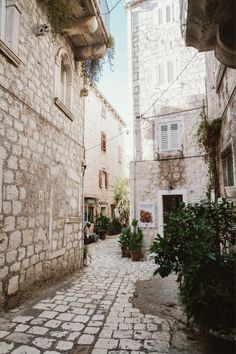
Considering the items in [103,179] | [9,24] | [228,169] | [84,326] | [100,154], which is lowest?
[84,326]

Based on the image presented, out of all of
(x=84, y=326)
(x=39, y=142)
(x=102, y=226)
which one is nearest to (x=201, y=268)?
(x=84, y=326)

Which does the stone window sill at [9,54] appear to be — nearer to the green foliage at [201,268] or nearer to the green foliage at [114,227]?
the green foliage at [201,268]

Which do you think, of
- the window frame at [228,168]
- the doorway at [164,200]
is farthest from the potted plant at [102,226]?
the window frame at [228,168]

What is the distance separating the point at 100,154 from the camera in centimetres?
1636

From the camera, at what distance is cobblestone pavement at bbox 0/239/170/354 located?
8.68 feet

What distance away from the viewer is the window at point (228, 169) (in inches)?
200

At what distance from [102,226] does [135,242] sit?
6.14 meters

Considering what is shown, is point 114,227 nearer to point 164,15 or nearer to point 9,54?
point 164,15

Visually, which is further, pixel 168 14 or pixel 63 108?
pixel 168 14

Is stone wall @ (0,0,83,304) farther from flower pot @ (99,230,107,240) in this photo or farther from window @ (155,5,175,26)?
flower pot @ (99,230,107,240)

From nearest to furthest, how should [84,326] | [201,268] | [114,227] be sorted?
[201,268] → [84,326] → [114,227]

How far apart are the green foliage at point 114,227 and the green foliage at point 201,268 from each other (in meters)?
12.9

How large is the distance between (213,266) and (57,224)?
348 centimetres

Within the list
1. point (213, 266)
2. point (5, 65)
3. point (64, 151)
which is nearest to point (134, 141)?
point (64, 151)
